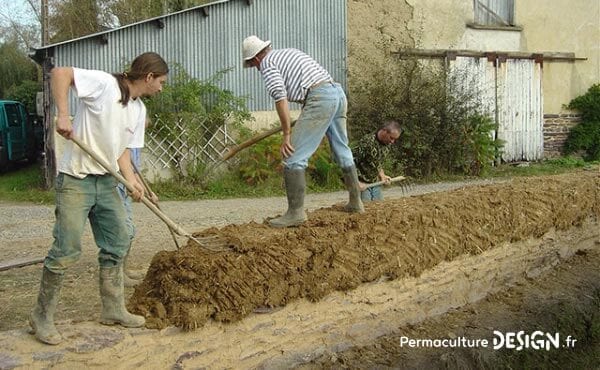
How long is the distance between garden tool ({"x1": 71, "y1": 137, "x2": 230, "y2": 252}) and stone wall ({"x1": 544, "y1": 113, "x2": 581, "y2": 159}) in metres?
16.2

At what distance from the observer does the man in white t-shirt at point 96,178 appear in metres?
3.89

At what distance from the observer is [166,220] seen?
177 inches

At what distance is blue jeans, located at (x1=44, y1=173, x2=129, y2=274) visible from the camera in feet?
12.8

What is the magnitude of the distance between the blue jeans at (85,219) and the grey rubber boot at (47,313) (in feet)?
0.23

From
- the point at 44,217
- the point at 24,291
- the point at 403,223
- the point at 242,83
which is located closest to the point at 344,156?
the point at 403,223

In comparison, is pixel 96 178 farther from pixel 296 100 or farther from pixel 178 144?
pixel 178 144

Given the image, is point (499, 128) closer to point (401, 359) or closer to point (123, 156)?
point (401, 359)

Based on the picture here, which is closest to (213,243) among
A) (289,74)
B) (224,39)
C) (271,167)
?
(289,74)

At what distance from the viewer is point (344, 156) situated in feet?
19.7

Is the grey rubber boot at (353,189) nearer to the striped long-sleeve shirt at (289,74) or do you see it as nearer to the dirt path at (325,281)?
the dirt path at (325,281)

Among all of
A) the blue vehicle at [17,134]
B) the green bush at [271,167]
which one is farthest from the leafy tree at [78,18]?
the green bush at [271,167]

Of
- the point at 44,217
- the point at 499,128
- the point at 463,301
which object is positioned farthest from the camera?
the point at 499,128

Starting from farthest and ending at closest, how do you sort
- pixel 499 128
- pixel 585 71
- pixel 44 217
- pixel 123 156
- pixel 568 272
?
1. pixel 585 71
2. pixel 499 128
3. pixel 44 217
4. pixel 568 272
5. pixel 123 156

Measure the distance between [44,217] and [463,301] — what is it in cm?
752
